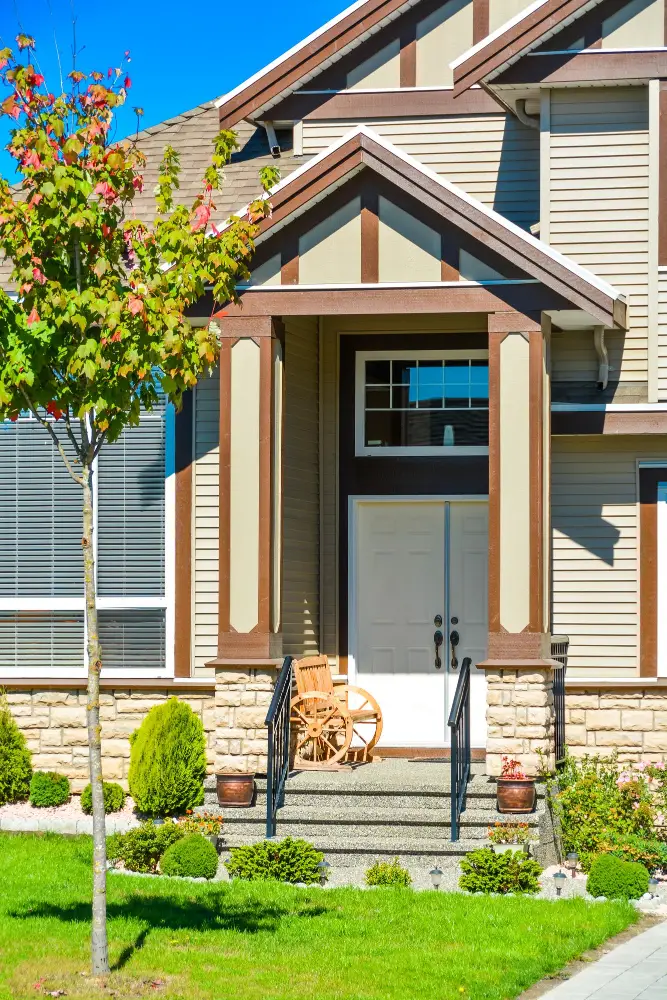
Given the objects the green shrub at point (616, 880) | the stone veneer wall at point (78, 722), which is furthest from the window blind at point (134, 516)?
the green shrub at point (616, 880)

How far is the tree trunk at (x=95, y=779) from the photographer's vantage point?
23.6ft

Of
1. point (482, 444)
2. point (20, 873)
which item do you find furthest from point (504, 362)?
point (20, 873)

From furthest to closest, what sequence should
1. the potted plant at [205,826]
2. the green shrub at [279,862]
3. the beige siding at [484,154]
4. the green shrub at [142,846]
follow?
the beige siding at [484,154], the potted plant at [205,826], the green shrub at [142,846], the green shrub at [279,862]

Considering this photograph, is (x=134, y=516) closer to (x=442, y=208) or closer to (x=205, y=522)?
(x=205, y=522)

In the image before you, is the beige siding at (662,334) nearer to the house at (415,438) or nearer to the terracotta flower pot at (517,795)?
the house at (415,438)

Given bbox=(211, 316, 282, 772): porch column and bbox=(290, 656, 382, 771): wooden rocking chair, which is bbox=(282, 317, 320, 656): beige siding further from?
bbox=(211, 316, 282, 772): porch column

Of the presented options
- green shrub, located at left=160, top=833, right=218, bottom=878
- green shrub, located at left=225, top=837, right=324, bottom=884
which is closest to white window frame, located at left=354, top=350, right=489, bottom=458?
green shrub, located at left=225, top=837, right=324, bottom=884

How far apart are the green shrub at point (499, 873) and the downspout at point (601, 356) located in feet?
15.0

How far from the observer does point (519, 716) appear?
1071cm

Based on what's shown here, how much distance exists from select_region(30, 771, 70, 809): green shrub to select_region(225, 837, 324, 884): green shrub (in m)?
2.73

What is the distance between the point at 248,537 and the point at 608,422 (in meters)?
3.36

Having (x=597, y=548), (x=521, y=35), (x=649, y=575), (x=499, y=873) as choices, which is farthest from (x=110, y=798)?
(x=521, y=35)

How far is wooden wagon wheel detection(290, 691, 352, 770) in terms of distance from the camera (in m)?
11.6

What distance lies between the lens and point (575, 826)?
10430 millimetres
